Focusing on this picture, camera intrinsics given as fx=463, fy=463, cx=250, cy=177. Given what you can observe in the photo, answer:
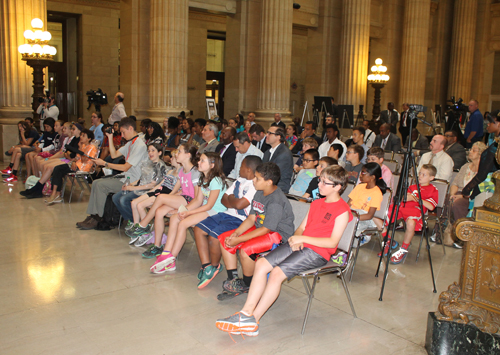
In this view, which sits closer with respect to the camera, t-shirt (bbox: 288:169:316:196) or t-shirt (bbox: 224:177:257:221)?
t-shirt (bbox: 224:177:257:221)

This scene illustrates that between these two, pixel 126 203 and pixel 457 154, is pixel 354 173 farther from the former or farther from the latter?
pixel 126 203

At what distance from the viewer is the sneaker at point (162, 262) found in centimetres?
533

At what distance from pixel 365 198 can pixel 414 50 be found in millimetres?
16184

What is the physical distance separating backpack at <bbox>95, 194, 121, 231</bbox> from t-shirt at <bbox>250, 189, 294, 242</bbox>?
3099 mm

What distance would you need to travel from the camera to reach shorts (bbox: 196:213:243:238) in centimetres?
507

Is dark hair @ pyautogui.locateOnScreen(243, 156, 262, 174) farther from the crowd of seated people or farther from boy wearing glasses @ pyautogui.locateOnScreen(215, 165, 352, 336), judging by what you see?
boy wearing glasses @ pyautogui.locateOnScreen(215, 165, 352, 336)

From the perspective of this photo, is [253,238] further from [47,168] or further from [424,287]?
[47,168]

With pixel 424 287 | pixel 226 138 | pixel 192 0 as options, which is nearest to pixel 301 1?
pixel 192 0

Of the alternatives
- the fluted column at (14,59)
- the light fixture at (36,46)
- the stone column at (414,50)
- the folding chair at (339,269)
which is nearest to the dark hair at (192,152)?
the folding chair at (339,269)

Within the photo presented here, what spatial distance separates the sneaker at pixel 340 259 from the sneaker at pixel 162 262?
196 cm

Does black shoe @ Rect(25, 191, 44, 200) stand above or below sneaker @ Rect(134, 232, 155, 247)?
above

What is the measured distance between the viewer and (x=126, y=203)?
22.1ft

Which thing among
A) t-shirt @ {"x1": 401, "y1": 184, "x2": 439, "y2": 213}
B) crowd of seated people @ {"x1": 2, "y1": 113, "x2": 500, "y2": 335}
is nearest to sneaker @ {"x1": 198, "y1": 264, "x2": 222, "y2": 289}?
crowd of seated people @ {"x1": 2, "y1": 113, "x2": 500, "y2": 335}

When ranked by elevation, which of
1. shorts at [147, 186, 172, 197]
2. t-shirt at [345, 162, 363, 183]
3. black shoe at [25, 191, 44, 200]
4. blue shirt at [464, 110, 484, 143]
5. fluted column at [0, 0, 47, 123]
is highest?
fluted column at [0, 0, 47, 123]
